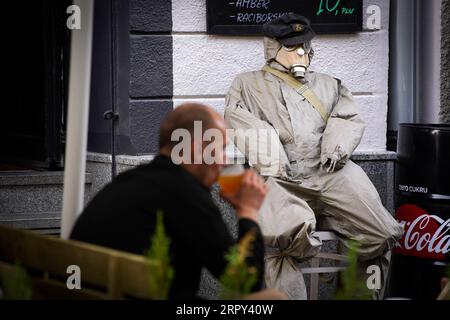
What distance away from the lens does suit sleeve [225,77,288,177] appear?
5898 millimetres

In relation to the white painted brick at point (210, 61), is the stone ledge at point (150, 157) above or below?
below

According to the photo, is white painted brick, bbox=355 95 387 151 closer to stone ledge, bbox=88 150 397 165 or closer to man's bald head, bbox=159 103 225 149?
stone ledge, bbox=88 150 397 165

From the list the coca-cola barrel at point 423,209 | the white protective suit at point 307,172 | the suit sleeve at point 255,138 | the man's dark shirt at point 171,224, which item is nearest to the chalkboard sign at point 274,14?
the white protective suit at point 307,172

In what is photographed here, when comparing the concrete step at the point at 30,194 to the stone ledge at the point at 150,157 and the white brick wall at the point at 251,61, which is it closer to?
the stone ledge at the point at 150,157

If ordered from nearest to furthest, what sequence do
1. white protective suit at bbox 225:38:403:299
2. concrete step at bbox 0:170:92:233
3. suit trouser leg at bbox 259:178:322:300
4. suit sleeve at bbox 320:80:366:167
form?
suit trouser leg at bbox 259:178:322:300
white protective suit at bbox 225:38:403:299
suit sleeve at bbox 320:80:366:167
concrete step at bbox 0:170:92:233

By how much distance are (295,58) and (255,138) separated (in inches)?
22.1

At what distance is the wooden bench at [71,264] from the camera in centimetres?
289

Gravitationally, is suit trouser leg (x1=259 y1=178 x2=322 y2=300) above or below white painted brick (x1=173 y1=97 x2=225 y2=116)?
below

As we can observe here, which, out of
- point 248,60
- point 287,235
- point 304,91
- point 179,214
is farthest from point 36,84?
point 179,214

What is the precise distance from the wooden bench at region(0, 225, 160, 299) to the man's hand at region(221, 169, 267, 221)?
0.58 m

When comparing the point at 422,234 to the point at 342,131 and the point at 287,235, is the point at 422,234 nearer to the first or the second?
the point at 342,131

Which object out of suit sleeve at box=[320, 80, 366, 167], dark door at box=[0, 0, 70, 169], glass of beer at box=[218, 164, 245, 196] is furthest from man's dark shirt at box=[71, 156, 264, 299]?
dark door at box=[0, 0, 70, 169]

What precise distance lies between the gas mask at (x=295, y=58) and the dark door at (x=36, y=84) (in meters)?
2.08
